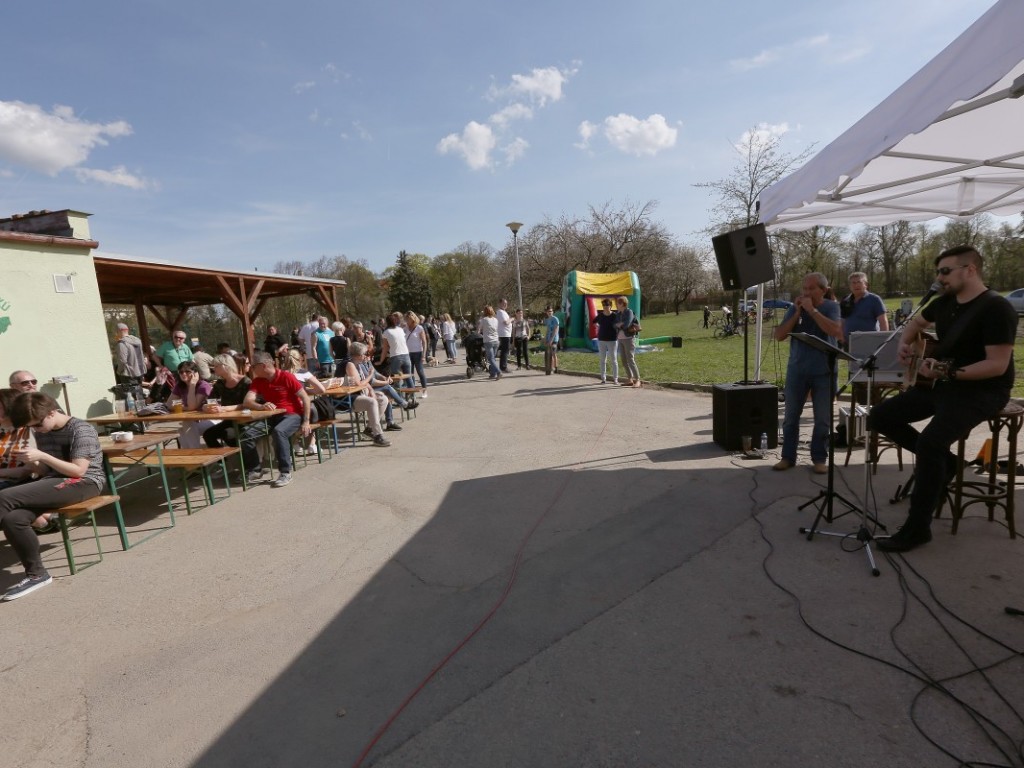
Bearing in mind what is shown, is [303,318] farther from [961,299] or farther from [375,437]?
[961,299]

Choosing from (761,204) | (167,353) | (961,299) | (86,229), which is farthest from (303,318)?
(961,299)

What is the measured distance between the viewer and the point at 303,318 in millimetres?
34000

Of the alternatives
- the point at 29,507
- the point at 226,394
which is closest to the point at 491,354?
the point at 226,394

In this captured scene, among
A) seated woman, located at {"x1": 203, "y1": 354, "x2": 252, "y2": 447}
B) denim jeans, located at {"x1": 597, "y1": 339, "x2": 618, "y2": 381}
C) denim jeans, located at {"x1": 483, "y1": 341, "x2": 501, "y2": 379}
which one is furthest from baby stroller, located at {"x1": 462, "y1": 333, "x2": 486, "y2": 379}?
seated woman, located at {"x1": 203, "y1": 354, "x2": 252, "y2": 447}

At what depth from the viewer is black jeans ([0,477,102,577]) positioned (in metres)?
3.60

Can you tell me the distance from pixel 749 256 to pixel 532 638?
15.1 feet

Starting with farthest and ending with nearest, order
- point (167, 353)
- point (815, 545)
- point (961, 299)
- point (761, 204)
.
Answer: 1. point (167, 353)
2. point (761, 204)
3. point (815, 545)
4. point (961, 299)

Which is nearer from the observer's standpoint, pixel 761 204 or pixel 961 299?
pixel 961 299

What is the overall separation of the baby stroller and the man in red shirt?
816cm

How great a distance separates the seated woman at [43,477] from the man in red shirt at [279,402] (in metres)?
1.75

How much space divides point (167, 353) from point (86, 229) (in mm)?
3415

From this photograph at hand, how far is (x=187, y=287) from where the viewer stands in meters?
15.2

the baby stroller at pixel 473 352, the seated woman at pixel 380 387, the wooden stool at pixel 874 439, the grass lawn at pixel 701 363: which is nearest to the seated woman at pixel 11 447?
the seated woman at pixel 380 387

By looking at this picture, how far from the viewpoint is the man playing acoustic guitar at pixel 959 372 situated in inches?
119
